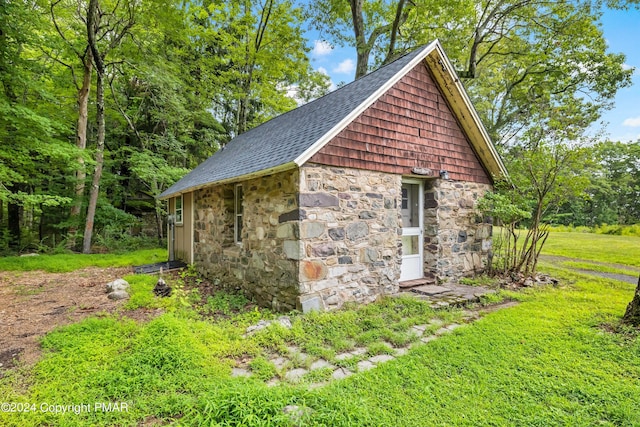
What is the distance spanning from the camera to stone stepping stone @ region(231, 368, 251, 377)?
3.03 meters

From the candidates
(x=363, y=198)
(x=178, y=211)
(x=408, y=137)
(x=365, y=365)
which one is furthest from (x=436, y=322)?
(x=178, y=211)

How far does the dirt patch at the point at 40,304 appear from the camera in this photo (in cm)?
382

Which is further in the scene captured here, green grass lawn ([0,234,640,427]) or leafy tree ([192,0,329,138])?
leafy tree ([192,0,329,138])

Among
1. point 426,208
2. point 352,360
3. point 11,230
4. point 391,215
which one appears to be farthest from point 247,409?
point 11,230

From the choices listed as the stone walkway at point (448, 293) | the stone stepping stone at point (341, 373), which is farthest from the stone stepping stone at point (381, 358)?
the stone walkway at point (448, 293)

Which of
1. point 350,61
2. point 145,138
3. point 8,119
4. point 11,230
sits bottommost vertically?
point 11,230

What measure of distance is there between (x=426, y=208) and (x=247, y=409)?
18.9 feet

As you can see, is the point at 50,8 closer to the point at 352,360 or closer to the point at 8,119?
the point at 8,119

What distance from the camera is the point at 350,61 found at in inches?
631

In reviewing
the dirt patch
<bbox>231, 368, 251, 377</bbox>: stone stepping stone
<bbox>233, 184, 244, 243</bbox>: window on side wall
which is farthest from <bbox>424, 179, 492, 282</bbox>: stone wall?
the dirt patch

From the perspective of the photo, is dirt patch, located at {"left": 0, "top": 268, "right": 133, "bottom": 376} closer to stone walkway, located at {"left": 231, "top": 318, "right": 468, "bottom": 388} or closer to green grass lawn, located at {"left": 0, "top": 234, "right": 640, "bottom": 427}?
green grass lawn, located at {"left": 0, "top": 234, "right": 640, "bottom": 427}

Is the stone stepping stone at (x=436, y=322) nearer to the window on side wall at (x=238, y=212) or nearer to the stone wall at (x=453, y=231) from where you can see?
the stone wall at (x=453, y=231)

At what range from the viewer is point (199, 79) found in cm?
1550

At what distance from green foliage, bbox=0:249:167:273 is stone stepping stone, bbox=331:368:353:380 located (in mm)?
9610
